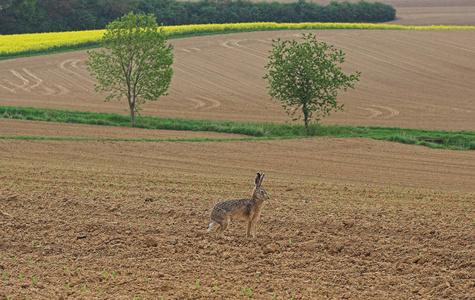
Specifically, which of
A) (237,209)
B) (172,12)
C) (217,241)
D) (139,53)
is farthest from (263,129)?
(172,12)

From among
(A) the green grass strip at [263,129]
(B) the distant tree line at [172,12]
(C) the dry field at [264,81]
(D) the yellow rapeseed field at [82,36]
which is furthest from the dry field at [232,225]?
(B) the distant tree line at [172,12]

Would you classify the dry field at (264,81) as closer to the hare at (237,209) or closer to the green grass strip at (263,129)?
the green grass strip at (263,129)

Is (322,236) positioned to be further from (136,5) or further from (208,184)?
(136,5)

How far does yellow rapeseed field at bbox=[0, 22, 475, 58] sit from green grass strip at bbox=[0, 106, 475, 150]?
32.6 meters

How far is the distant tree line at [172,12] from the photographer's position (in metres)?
90.3

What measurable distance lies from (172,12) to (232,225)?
90668mm

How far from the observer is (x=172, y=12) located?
99.1 metres

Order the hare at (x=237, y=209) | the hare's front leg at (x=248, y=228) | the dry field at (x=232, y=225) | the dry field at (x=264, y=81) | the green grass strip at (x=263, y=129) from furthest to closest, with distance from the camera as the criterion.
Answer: the dry field at (x=264, y=81) < the green grass strip at (x=263, y=129) < the hare's front leg at (x=248, y=228) < the hare at (x=237, y=209) < the dry field at (x=232, y=225)

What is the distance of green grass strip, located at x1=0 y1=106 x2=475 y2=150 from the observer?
36.6 meters

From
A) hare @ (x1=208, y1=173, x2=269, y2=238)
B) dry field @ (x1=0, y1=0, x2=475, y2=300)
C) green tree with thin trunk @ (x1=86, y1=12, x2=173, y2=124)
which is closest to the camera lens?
dry field @ (x1=0, y1=0, x2=475, y2=300)

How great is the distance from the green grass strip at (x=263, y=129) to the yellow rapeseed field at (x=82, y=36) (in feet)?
107

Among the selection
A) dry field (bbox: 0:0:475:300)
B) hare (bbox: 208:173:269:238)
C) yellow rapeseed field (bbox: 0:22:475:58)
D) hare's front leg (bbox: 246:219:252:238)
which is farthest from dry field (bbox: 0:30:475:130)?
hare (bbox: 208:173:269:238)

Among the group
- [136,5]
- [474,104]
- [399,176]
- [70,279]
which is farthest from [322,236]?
[136,5]

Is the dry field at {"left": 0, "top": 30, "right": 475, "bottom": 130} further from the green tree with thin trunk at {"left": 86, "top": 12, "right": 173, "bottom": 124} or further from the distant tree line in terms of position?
the distant tree line
